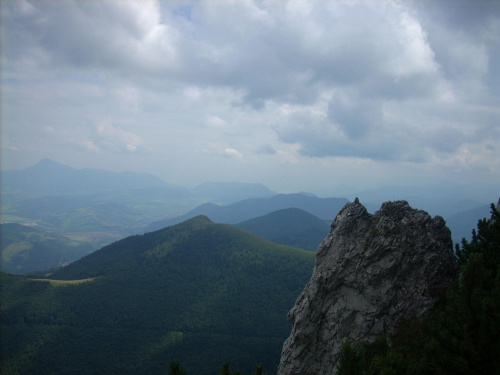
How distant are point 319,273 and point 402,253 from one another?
29.0 feet

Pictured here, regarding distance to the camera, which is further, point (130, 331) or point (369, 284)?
point (130, 331)

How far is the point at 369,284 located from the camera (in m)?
30.3

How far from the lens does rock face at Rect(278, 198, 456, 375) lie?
28.3 m

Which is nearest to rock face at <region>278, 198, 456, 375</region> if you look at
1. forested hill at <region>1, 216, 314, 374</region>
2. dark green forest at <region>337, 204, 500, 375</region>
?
dark green forest at <region>337, 204, 500, 375</region>

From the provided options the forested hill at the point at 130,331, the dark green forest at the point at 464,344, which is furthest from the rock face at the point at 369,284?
the forested hill at the point at 130,331

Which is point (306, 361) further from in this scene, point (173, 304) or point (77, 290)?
point (77, 290)

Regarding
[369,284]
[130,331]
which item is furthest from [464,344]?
[130,331]

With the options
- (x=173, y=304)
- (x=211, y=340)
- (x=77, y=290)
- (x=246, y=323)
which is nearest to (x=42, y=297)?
(x=77, y=290)

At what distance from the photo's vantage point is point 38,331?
15888 centimetres

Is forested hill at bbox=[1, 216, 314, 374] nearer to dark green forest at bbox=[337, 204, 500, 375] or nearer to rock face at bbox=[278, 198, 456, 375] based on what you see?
rock face at bbox=[278, 198, 456, 375]


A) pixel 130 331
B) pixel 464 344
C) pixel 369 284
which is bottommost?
pixel 130 331

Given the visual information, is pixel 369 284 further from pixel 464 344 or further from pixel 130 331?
pixel 130 331

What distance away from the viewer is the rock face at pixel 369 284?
28344 mm

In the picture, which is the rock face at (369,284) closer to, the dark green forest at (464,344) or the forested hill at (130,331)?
the dark green forest at (464,344)
